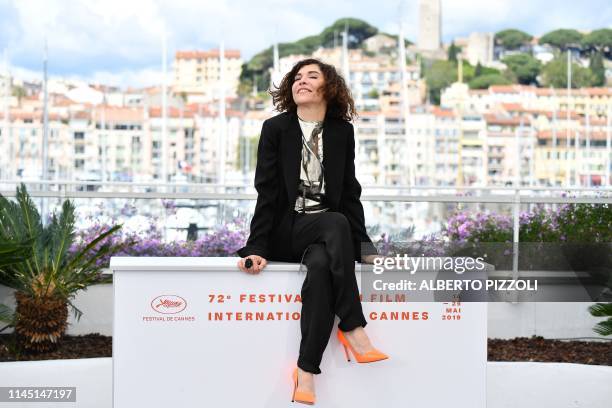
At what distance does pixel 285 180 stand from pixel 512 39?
180100 millimetres

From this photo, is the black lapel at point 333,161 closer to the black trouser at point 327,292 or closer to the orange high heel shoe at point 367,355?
the black trouser at point 327,292

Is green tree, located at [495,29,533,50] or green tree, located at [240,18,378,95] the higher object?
green tree, located at [495,29,533,50]

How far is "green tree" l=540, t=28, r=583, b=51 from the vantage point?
16700 centimetres

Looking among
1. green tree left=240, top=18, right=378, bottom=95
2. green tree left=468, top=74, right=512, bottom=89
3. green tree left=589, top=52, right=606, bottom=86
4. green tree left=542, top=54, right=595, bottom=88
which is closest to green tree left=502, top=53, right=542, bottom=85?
green tree left=468, top=74, right=512, bottom=89

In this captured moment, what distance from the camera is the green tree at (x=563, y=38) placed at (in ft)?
548

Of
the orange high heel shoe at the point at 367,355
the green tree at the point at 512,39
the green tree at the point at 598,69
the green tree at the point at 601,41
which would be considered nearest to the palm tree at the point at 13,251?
the orange high heel shoe at the point at 367,355

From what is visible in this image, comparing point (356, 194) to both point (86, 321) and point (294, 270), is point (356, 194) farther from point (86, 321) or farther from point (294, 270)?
point (86, 321)

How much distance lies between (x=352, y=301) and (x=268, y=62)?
139 meters

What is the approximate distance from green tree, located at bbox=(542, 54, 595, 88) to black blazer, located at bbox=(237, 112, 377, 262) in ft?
431

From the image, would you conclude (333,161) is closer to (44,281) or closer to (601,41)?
(44,281)

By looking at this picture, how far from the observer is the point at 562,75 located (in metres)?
137

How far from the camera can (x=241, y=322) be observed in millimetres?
4641

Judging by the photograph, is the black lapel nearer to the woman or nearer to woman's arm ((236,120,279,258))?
the woman

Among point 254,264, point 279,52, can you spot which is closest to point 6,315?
point 254,264
